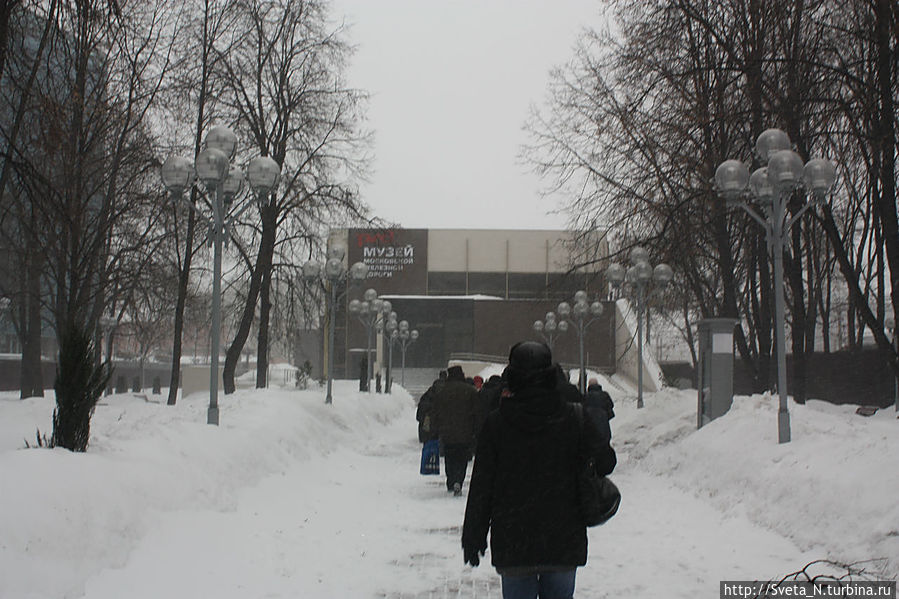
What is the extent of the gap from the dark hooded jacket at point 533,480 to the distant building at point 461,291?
58644mm

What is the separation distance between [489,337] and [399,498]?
54118 millimetres

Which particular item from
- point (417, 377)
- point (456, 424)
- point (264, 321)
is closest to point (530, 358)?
point (456, 424)

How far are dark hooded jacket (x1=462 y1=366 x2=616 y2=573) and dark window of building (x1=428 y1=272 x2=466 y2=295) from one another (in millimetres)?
66700

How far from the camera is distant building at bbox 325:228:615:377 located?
65.1 m

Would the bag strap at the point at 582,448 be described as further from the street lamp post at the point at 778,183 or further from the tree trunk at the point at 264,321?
the tree trunk at the point at 264,321

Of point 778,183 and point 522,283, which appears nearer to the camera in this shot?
point 778,183

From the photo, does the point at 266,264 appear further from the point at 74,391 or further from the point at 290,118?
the point at 74,391

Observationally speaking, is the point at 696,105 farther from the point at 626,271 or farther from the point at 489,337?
the point at 489,337

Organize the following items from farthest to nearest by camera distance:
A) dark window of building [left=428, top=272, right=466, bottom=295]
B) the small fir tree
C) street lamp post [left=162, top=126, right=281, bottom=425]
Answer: dark window of building [left=428, top=272, right=466, bottom=295] < street lamp post [left=162, top=126, right=281, bottom=425] < the small fir tree

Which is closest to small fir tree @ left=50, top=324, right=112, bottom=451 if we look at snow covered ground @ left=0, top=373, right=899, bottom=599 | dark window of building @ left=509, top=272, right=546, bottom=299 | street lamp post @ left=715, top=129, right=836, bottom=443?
snow covered ground @ left=0, top=373, right=899, bottom=599

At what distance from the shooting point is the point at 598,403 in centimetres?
1459

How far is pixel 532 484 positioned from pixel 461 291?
66941 mm

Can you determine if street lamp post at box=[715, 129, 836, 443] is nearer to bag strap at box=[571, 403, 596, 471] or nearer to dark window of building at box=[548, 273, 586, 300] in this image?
bag strap at box=[571, 403, 596, 471]

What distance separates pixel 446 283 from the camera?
71125 mm
